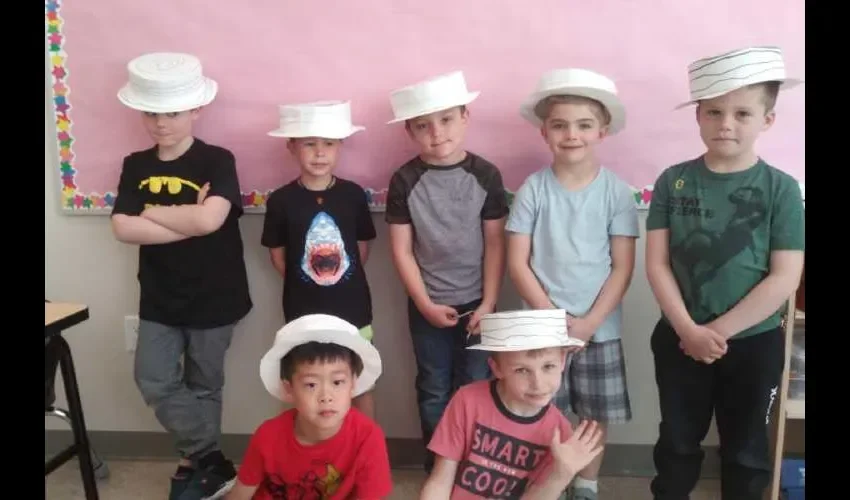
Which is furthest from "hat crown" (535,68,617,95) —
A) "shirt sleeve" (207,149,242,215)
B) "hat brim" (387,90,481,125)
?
"shirt sleeve" (207,149,242,215)

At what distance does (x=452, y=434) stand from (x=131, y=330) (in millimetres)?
1261

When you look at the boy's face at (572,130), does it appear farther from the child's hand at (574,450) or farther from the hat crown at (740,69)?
the child's hand at (574,450)

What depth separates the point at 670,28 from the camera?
194cm

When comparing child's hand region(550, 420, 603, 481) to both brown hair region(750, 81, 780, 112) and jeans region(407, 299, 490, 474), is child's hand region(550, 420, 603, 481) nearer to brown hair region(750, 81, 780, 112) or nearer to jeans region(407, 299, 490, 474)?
jeans region(407, 299, 490, 474)

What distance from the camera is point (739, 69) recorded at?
155cm

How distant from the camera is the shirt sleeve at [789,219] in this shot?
61.6 inches

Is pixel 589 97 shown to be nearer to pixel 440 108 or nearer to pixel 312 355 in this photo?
pixel 440 108

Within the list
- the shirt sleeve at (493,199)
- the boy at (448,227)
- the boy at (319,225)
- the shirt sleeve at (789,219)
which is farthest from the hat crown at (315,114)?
the shirt sleeve at (789,219)

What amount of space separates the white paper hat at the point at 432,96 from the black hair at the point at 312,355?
0.64 m

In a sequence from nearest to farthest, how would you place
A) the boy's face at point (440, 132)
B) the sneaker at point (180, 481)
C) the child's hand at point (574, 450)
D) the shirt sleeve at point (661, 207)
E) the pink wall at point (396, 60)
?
the child's hand at point (574, 450)
the shirt sleeve at point (661, 207)
the boy's face at point (440, 132)
the pink wall at point (396, 60)
the sneaker at point (180, 481)
